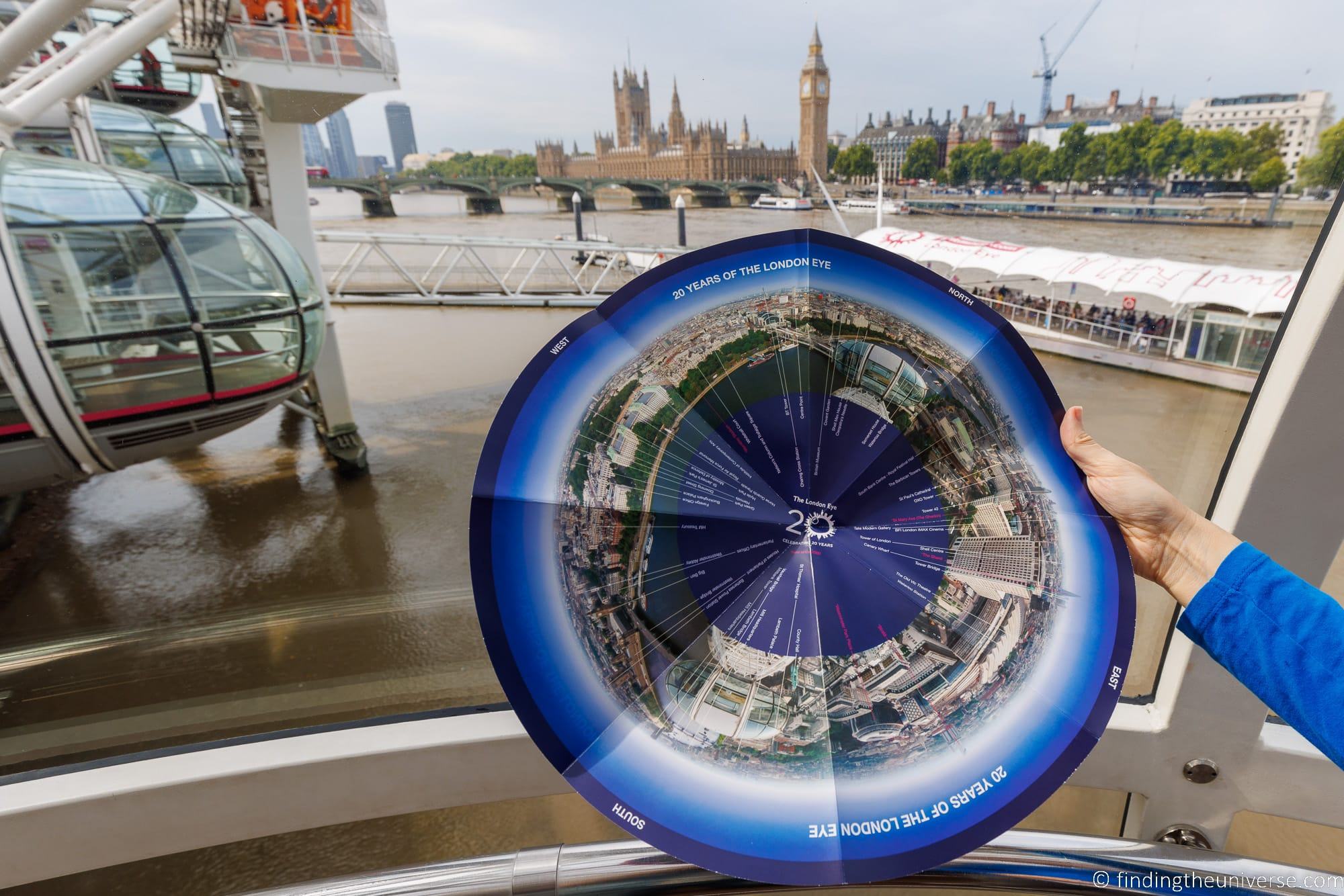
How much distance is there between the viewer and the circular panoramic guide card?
1.93 ft

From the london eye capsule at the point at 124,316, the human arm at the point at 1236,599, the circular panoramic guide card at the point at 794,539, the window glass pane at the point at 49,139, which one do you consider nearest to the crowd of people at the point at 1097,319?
the human arm at the point at 1236,599

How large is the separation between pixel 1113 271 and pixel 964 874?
3.56m

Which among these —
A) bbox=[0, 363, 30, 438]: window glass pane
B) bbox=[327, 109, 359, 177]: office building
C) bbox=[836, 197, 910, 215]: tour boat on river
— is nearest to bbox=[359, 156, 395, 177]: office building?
bbox=[327, 109, 359, 177]: office building

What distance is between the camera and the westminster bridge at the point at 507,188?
290 cm

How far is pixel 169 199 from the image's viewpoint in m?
3.19

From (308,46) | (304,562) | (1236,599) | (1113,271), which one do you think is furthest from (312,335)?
(1113,271)

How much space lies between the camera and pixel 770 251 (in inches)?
24.3

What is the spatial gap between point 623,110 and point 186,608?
4.21 metres

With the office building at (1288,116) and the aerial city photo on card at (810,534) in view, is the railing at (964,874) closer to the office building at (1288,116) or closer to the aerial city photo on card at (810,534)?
the aerial city photo on card at (810,534)

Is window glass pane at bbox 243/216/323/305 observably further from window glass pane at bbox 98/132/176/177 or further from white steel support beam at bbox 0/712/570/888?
window glass pane at bbox 98/132/176/177

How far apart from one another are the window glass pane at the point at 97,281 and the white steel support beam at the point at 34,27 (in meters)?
0.64

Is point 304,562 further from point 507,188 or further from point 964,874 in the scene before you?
point 964,874

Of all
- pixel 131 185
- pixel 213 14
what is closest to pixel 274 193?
pixel 213 14

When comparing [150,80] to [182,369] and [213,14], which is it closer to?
[213,14]
